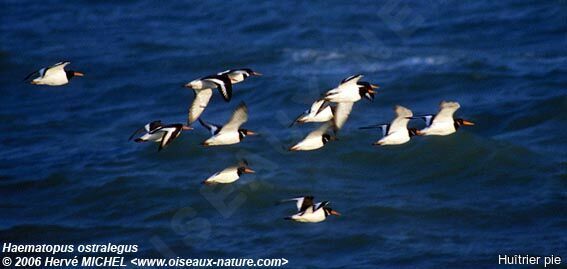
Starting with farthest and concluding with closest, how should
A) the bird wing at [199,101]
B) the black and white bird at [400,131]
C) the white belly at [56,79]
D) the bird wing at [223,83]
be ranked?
the bird wing at [199,101], the white belly at [56,79], the black and white bird at [400,131], the bird wing at [223,83]

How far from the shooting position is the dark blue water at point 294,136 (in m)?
28.5

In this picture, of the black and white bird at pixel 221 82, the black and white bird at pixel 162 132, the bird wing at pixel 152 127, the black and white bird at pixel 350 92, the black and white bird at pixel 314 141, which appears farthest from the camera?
the black and white bird at pixel 314 141

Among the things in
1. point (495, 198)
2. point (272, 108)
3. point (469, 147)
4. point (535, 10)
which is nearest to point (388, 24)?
point (535, 10)

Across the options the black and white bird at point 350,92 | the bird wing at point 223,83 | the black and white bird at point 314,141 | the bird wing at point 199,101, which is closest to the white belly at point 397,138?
the black and white bird at point 350,92

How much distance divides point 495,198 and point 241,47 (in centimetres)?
1413

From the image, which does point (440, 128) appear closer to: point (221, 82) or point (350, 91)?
point (350, 91)

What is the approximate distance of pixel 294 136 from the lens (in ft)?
111

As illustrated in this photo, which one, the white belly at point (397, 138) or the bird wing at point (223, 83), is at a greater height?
the bird wing at point (223, 83)

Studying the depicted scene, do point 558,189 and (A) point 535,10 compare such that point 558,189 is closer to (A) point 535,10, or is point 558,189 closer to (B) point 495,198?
(B) point 495,198

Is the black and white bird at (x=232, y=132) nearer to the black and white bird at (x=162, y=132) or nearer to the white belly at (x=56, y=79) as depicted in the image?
the black and white bird at (x=162, y=132)

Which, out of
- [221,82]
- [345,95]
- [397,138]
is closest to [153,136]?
[221,82]

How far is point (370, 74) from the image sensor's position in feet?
125

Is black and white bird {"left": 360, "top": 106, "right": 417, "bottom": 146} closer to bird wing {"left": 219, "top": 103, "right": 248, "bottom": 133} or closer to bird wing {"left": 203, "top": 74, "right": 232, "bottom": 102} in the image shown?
→ bird wing {"left": 219, "top": 103, "right": 248, "bottom": 133}

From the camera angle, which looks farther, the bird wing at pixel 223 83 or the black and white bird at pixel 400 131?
the black and white bird at pixel 400 131
